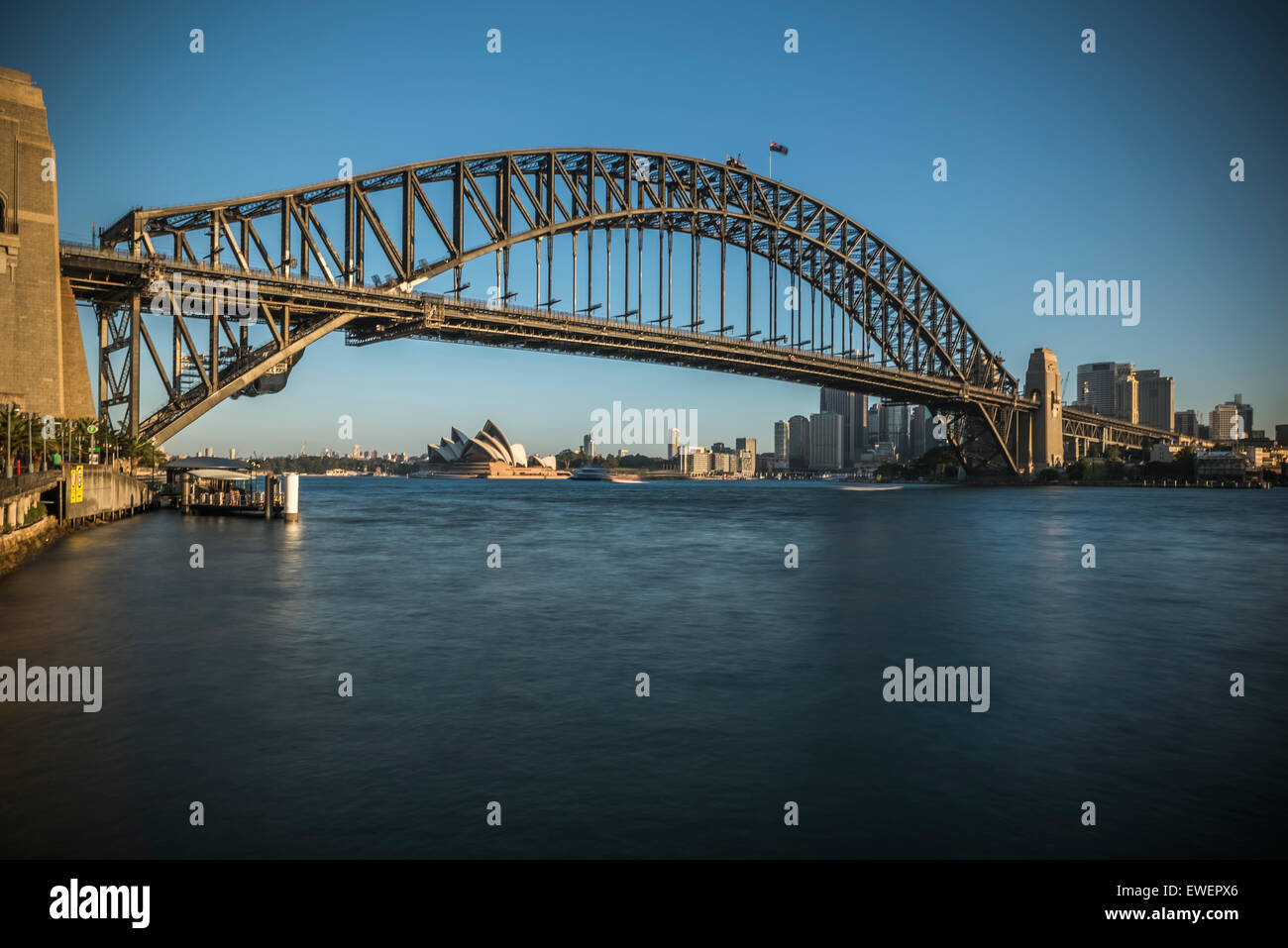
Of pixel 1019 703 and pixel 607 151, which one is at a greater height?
pixel 607 151

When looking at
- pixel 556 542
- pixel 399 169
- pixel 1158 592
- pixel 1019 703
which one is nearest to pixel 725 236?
pixel 399 169

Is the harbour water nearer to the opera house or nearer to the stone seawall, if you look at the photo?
the stone seawall

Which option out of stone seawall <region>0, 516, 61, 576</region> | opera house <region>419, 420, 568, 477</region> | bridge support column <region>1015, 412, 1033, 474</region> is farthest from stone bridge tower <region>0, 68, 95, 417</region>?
opera house <region>419, 420, 568, 477</region>

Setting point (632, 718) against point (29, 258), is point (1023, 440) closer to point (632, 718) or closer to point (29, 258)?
point (29, 258)

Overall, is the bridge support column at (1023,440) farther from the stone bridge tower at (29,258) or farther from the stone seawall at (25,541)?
the stone seawall at (25,541)

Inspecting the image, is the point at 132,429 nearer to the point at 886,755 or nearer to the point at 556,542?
the point at 556,542

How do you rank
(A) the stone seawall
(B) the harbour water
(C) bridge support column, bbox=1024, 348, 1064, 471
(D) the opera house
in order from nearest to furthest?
(B) the harbour water
(A) the stone seawall
(C) bridge support column, bbox=1024, 348, 1064, 471
(D) the opera house
